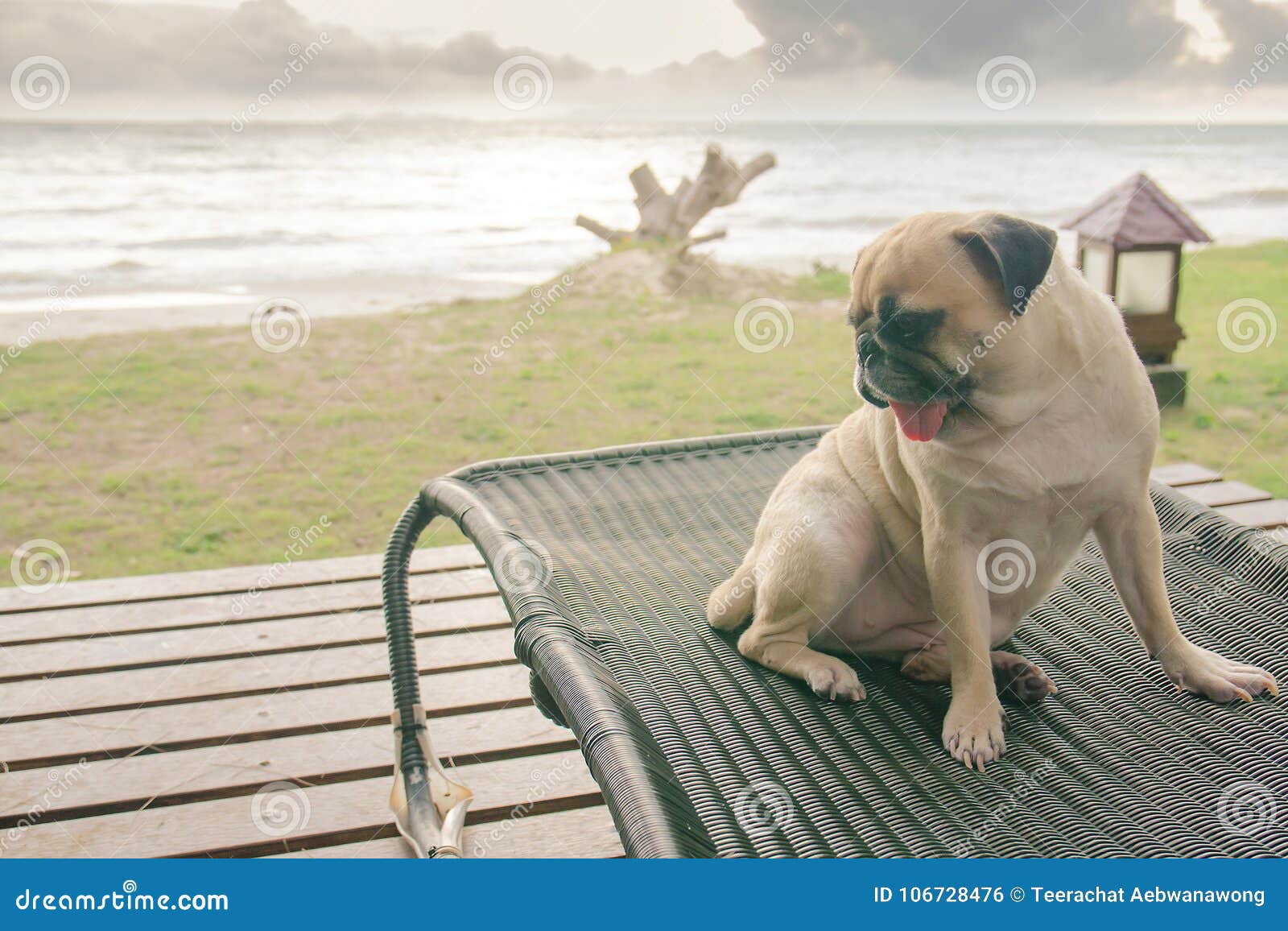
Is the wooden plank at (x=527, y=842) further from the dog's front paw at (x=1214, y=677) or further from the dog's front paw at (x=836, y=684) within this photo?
the dog's front paw at (x=1214, y=677)

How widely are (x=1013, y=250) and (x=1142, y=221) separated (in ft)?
13.6

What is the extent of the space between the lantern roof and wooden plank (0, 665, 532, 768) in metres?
3.74

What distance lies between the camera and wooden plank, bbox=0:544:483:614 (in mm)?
3352

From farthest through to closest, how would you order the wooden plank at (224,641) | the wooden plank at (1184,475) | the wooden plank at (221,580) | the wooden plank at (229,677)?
the wooden plank at (1184,475), the wooden plank at (221,580), the wooden plank at (224,641), the wooden plank at (229,677)

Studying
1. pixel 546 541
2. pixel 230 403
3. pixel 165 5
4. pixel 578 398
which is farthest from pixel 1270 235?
pixel 165 5

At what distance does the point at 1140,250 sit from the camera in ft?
16.7

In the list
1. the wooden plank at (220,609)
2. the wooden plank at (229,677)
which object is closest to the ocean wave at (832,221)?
the wooden plank at (220,609)

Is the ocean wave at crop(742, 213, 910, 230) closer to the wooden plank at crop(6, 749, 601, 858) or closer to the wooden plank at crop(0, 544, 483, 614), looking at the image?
the wooden plank at crop(0, 544, 483, 614)

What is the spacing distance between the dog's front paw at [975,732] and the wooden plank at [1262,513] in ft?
6.90

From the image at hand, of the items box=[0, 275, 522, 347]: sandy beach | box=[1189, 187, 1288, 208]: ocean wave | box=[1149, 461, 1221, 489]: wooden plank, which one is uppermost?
box=[1189, 187, 1288, 208]: ocean wave

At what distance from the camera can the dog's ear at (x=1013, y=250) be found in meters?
1.53

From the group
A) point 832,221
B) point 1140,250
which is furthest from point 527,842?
point 832,221

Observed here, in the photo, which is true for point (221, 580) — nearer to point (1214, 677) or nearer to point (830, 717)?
point (830, 717)

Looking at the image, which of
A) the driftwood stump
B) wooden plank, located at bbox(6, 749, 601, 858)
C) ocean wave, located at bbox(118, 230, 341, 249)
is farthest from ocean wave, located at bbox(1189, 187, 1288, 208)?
wooden plank, located at bbox(6, 749, 601, 858)
